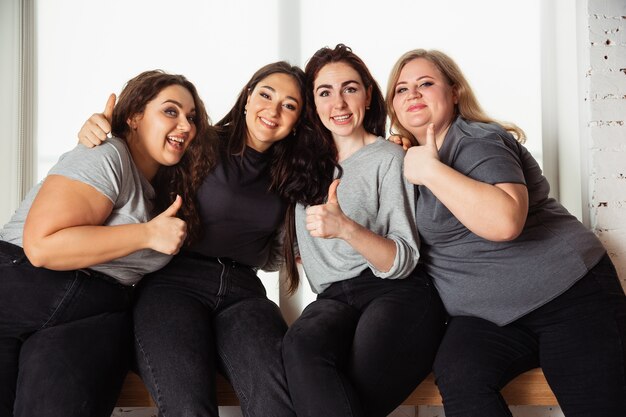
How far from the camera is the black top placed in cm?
184

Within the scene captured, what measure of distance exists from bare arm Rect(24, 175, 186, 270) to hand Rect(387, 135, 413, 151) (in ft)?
2.55

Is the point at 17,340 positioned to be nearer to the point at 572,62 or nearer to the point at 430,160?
the point at 430,160

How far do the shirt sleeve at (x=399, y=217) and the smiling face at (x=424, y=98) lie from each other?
125mm

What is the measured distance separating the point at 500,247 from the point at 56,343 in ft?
4.00

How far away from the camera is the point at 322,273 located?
1813 millimetres

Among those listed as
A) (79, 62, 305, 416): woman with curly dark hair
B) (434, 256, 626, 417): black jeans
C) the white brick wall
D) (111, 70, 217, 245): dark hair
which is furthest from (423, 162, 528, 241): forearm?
the white brick wall

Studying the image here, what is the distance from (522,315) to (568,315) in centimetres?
12

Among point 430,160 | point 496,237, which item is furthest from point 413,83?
point 496,237

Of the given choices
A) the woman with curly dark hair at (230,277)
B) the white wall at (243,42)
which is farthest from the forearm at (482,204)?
the white wall at (243,42)

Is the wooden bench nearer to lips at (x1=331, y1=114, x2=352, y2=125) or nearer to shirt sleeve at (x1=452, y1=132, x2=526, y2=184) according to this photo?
shirt sleeve at (x1=452, y1=132, x2=526, y2=184)

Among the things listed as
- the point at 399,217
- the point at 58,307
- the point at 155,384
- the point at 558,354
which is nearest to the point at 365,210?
the point at 399,217

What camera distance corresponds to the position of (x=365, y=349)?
1514 millimetres

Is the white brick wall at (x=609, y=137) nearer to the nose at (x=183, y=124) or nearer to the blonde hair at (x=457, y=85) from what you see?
the blonde hair at (x=457, y=85)

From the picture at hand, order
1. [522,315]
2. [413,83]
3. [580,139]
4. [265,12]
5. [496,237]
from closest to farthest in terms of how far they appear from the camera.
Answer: [496,237] → [522,315] → [413,83] → [580,139] → [265,12]
